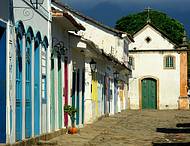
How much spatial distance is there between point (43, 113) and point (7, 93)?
13.4ft

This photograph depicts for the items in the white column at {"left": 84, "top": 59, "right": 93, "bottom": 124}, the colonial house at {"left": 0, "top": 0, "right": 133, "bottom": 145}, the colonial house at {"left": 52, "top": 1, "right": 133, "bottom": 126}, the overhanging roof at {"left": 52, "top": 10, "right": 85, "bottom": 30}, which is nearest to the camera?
the colonial house at {"left": 0, "top": 0, "right": 133, "bottom": 145}

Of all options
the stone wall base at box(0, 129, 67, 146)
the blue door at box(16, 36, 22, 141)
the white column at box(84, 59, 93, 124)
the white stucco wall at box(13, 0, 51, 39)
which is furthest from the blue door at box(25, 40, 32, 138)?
the white column at box(84, 59, 93, 124)

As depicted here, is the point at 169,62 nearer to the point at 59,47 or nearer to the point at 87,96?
the point at 87,96

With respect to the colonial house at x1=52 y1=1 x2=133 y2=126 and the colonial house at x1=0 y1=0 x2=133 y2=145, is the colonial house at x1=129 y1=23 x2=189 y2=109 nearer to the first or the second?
the colonial house at x1=52 y1=1 x2=133 y2=126

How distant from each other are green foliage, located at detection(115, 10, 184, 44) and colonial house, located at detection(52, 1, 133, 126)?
690 inches

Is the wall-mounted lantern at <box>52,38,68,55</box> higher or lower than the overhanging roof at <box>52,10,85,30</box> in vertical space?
lower

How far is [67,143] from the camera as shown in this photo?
15047mm

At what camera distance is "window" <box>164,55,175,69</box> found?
49.8 meters

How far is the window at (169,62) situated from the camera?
1962 inches

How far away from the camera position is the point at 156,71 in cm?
5022

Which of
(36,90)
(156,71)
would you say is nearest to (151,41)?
(156,71)

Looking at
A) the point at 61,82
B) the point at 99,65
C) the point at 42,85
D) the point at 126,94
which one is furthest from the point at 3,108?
the point at 126,94

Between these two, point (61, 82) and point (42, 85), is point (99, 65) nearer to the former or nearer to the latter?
point (61, 82)

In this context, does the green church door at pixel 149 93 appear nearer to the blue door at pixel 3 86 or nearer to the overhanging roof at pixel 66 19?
the overhanging roof at pixel 66 19
